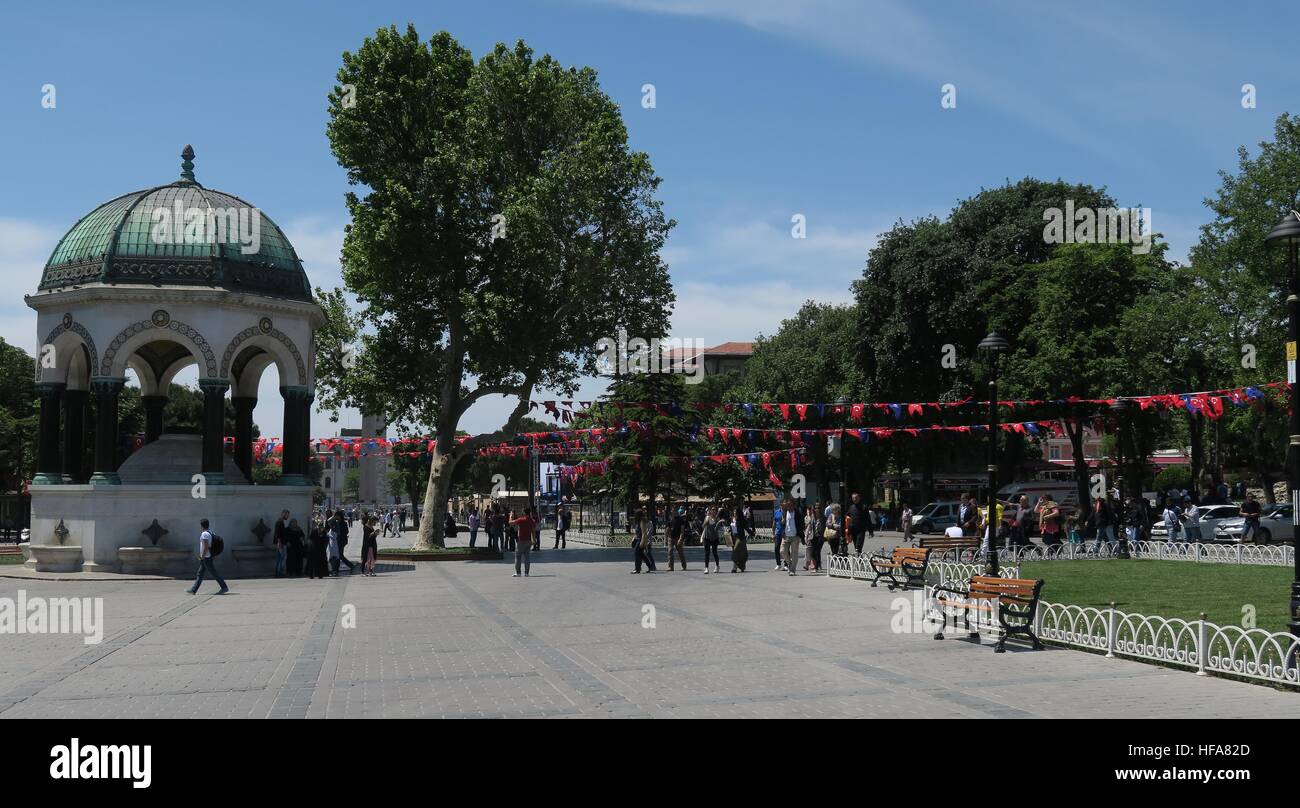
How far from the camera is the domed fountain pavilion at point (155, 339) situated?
2825 cm

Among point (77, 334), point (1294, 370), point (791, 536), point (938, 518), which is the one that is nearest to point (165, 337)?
point (77, 334)

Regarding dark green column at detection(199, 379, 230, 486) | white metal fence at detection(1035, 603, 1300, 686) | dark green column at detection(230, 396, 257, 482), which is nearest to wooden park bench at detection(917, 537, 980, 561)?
white metal fence at detection(1035, 603, 1300, 686)

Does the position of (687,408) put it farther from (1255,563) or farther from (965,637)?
(965,637)

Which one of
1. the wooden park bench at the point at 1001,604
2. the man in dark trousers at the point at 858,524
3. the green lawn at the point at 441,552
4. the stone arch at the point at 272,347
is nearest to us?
the wooden park bench at the point at 1001,604

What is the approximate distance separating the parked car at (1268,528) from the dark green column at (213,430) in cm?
2963

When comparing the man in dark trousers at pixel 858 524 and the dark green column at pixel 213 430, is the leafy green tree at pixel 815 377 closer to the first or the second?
the man in dark trousers at pixel 858 524

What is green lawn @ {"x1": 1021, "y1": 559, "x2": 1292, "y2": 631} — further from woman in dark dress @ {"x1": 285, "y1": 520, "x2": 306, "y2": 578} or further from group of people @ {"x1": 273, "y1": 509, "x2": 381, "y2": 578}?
woman in dark dress @ {"x1": 285, "y1": 520, "x2": 306, "y2": 578}

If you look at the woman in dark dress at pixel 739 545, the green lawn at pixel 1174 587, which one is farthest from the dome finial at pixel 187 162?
the green lawn at pixel 1174 587

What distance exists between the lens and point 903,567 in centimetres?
2105

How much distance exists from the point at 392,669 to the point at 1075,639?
788cm

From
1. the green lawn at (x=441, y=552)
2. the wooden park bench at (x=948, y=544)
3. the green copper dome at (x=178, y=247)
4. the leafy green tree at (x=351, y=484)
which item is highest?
the green copper dome at (x=178, y=247)

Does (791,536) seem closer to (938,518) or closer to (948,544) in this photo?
(948,544)

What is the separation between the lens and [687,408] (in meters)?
40.5
